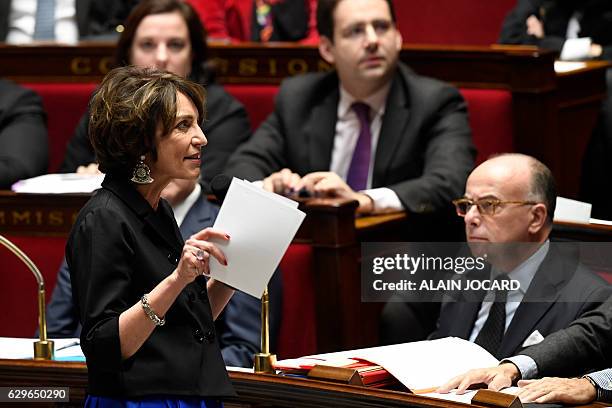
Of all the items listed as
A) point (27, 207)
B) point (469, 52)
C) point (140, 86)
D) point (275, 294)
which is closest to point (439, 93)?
point (469, 52)

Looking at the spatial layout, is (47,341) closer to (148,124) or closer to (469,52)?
(148,124)

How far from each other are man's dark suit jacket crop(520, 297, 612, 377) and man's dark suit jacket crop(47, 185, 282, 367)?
0.67 metres

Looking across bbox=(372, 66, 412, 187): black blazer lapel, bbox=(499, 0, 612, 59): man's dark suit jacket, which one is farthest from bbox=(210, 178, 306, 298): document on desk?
bbox=(499, 0, 612, 59): man's dark suit jacket

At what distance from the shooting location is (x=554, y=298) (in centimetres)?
220

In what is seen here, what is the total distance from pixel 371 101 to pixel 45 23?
1.56 metres

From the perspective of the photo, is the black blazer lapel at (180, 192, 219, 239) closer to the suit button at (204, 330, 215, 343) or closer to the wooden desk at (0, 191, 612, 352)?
the wooden desk at (0, 191, 612, 352)

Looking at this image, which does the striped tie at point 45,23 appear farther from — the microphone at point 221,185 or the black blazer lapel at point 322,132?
the microphone at point 221,185

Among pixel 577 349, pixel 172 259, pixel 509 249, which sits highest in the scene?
pixel 172 259

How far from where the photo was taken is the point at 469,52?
3420 millimetres

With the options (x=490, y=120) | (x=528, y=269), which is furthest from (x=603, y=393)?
(x=490, y=120)

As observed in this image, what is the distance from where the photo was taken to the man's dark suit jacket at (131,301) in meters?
1.64

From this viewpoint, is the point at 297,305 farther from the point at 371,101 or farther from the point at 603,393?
the point at 603,393

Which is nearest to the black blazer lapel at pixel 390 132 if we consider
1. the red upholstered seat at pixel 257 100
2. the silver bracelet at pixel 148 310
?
the red upholstered seat at pixel 257 100

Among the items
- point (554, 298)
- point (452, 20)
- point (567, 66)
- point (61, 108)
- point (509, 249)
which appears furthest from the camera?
point (452, 20)
